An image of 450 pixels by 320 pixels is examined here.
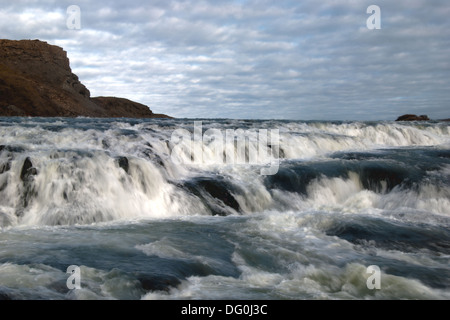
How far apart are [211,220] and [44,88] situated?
11047cm

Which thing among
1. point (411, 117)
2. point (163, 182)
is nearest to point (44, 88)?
point (411, 117)

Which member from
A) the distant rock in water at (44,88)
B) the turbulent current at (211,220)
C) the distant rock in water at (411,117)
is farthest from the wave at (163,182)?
the distant rock in water at (44,88)

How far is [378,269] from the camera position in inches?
271

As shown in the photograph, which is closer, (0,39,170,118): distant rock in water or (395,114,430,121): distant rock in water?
(395,114,430,121): distant rock in water

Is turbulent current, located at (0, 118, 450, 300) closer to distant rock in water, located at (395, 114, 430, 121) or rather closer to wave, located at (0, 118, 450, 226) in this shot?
wave, located at (0, 118, 450, 226)

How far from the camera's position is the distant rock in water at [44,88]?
96.6 metres

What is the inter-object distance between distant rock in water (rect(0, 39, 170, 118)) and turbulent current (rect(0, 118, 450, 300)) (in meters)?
85.8

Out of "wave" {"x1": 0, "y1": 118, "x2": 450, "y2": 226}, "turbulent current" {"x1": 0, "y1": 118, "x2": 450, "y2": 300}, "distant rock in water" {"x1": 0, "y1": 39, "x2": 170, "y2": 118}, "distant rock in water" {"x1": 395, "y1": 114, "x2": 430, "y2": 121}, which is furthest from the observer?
"distant rock in water" {"x1": 0, "y1": 39, "x2": 170, "y2": 118}

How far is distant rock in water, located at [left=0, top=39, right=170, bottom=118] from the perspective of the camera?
96.6 meters

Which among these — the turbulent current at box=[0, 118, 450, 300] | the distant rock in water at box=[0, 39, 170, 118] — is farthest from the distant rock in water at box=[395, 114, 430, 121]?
the distant rock in water at box=[0, 39, 170, 118]

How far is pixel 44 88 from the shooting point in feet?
360

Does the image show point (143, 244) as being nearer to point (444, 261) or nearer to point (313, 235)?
point (313, 235)
